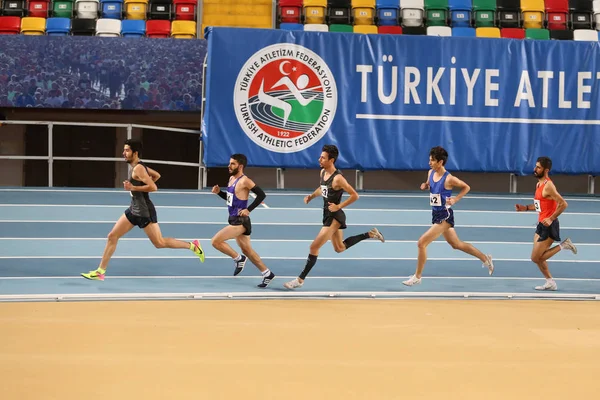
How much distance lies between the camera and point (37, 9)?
20125 millimetres

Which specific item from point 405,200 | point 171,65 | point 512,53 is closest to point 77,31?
point 171,65

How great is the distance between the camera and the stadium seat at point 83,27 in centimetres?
1930

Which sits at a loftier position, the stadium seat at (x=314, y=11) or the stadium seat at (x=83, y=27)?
the stadium seat at (x=314, y=11)

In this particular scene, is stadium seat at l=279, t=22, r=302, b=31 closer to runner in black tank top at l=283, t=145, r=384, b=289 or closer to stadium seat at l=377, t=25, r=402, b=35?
stadium seat at l=377, t=25, r=402, b=35

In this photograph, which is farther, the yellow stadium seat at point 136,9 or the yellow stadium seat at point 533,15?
the yellow stadium seat at point 533,15

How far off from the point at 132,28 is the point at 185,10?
1285mm

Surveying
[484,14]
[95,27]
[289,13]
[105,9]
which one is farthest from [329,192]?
[484,14]

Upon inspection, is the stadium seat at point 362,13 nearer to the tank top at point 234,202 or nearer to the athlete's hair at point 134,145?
the tank top at point 234,202

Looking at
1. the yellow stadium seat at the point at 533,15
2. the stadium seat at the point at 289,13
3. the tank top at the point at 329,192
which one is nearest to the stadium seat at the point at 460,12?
the yellow stadium seat at the point at 533,15

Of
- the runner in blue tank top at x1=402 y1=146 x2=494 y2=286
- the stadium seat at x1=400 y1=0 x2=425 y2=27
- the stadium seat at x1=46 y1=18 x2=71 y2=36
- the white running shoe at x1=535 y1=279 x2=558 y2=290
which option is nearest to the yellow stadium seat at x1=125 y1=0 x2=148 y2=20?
the stadium seat at x1=46 y1=18 x2=71 y2=36

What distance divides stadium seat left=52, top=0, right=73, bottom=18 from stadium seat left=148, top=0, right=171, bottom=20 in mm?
1801

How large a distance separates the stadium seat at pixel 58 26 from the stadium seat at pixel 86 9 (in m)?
0.50

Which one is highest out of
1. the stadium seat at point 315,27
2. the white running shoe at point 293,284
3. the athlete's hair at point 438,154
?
the stadium seat at point 315,27

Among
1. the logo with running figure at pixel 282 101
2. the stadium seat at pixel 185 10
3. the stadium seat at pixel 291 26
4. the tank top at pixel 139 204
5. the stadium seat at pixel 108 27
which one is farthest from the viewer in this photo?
the stadium seat at pixel 185 10
